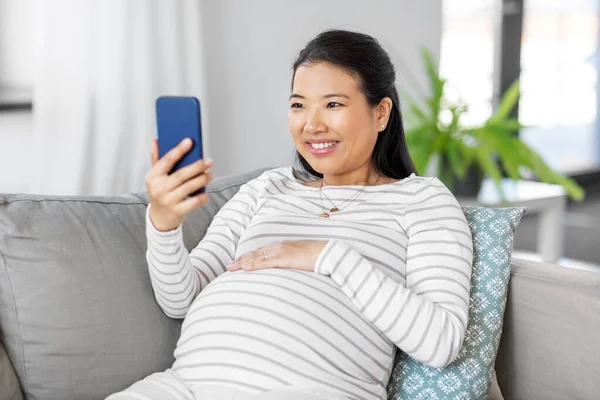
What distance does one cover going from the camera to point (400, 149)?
158 centimetres

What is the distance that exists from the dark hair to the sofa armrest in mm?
321

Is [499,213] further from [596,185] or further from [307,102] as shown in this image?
[596,185]

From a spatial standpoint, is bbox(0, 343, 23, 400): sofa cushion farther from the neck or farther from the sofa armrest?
the sofa armrest

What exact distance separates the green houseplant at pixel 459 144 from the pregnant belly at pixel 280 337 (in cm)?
146

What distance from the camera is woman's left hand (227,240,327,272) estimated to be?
4.29 feet

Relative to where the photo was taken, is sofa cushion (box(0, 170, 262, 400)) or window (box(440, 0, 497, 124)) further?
window (box(440, 0, 497, 124))

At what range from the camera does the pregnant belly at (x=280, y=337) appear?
48.6 inches

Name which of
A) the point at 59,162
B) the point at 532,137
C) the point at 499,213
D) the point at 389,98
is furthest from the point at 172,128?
the point at 532,137

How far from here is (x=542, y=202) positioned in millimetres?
2967

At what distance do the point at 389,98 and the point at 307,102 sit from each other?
0.18 metres

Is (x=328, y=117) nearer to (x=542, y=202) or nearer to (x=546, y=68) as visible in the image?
(x=542, y=202)

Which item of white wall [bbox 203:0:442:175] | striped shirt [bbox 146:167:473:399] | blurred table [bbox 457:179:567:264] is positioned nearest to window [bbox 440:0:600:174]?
blurred table [bbox 457:179:567:264]

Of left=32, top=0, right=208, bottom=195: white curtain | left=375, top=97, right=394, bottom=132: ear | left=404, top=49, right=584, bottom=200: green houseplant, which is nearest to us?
left=375, top=97, right=394, bottom=132: ear

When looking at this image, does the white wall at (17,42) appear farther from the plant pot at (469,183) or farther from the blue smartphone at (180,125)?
the plant pot at (469,183)
